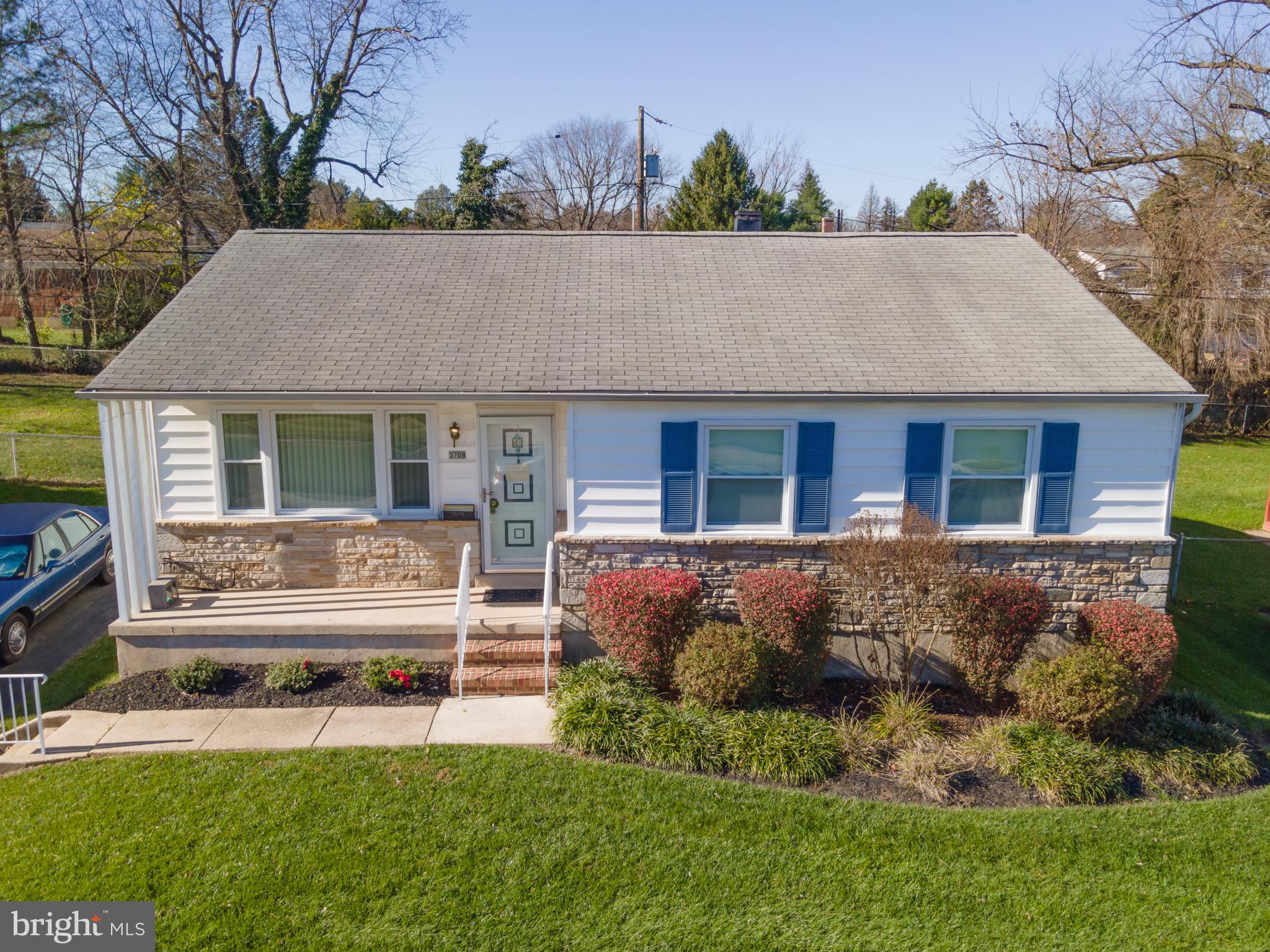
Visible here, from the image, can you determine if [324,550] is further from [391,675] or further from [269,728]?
[269,728]

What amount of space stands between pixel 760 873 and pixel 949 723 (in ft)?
11.3

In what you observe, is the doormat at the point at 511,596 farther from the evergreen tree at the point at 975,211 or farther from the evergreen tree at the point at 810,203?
the evergreen tree at the point at 810,203

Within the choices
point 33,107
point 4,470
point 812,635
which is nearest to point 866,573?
point 812,635

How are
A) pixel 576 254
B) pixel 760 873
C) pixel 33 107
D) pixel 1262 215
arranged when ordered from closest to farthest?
1. pixel 760 873
2. pixel 576 254
3. pixel 1262 215
4. pixel 33 107

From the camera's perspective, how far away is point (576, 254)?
1203 centimetres

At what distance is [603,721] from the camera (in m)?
7.46

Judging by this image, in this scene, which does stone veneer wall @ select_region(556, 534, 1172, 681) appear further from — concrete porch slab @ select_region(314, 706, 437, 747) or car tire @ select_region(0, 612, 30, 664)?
car tire @ select_region(0, 612, 30, 664)

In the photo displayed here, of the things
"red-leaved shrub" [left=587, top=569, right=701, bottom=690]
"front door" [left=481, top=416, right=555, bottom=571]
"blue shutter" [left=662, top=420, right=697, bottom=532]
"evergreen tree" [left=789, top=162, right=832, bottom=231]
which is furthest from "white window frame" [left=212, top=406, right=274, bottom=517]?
"evergreen tree" [left=789, top=162, right=832, bottom=231]

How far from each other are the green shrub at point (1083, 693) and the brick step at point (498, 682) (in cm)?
490

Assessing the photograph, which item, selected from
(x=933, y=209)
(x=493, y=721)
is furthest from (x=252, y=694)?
(x=933, y=209)

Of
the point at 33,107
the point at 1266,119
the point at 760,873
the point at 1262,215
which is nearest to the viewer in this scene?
the point at 760,873

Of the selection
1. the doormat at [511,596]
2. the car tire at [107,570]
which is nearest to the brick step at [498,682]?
the doormat at [511,596]

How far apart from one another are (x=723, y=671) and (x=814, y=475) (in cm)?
256

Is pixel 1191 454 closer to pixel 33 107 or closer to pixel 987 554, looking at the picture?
pixel 987 554
